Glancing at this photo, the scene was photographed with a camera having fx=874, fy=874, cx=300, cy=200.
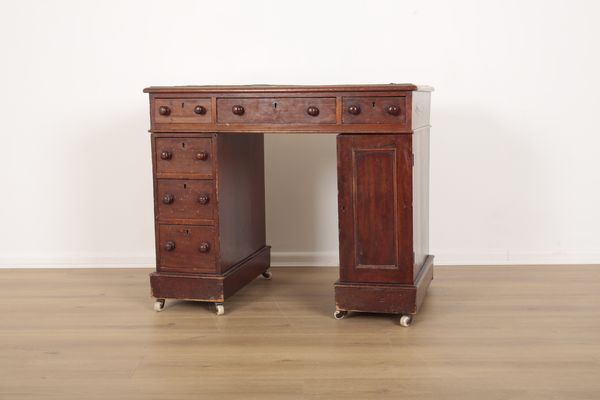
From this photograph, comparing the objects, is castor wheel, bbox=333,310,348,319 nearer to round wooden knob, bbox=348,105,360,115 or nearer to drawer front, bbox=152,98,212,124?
round wooden knob, bbox=348,105,360,115

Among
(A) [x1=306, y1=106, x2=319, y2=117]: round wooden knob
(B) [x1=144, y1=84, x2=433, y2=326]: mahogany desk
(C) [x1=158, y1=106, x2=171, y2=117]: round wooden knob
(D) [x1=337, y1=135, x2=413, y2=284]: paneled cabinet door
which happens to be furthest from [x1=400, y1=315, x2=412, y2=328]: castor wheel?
(C) [x1=158, y1=106, x2=171, y2=117]: round wooden knob

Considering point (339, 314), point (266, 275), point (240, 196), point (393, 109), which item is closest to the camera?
point (393, 109)

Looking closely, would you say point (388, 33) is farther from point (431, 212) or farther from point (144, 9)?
point (144, 9)

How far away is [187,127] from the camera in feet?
11.6

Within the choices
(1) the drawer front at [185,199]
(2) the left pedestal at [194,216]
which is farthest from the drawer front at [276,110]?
(1) the drawer front at [185,199]

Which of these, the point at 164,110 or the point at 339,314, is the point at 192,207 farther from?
the point at 339,314

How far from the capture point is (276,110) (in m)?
3.45

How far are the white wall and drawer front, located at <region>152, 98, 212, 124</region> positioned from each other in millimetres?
948

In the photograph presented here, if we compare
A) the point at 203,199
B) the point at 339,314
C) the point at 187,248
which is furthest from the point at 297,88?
the point at 339,314

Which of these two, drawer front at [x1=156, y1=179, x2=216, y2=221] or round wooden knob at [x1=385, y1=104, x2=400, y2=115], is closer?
round wooden knob at [x1=385, y1=104, x2=400, y2=115]

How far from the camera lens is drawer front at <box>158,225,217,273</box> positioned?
142 inches

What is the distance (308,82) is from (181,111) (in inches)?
41.9

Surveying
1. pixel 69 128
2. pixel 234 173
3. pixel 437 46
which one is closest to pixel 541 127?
pixel 437 46

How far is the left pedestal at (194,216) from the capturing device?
3.57 m
